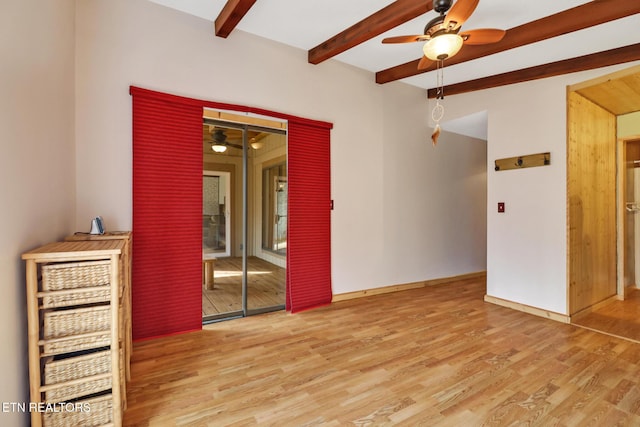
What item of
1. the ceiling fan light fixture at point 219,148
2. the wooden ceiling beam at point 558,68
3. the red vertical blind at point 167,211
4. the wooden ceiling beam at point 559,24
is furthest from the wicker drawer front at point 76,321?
the wooden ceiling beam at point 558,68

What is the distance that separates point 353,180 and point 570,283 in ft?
9.35

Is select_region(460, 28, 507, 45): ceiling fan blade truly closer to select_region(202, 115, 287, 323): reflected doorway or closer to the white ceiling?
the white ceiling

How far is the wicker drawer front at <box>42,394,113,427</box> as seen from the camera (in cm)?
156

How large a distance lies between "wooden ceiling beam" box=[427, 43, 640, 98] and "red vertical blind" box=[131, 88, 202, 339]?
12.1 ft

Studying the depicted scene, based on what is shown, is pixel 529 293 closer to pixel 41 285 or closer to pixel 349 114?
pixel 349 114

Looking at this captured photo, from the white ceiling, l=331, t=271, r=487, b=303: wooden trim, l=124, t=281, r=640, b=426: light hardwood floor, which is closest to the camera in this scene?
l=124, t=281, r=640, b=426: light hardwood floor

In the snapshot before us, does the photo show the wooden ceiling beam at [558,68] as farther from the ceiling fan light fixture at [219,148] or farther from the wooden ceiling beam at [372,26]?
the ceiling fan light fixture at [219,148]

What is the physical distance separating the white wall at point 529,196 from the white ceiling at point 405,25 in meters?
0.41

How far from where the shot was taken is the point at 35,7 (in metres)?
1.72

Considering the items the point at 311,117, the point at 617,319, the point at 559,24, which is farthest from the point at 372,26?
the point at 617,319

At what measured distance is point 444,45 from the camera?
7.20 ft

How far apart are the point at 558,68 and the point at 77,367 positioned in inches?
201

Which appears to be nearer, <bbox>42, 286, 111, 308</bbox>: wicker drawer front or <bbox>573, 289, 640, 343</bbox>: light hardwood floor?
<bbox>42, 286, 111, 308</bbox>: wicker drawer front

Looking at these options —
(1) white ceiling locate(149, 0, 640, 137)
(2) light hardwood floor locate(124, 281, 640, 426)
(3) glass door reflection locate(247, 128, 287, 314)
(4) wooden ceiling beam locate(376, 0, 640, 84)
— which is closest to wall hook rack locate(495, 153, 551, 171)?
(1) white ceiling locate(149, 0, 640, 137)
